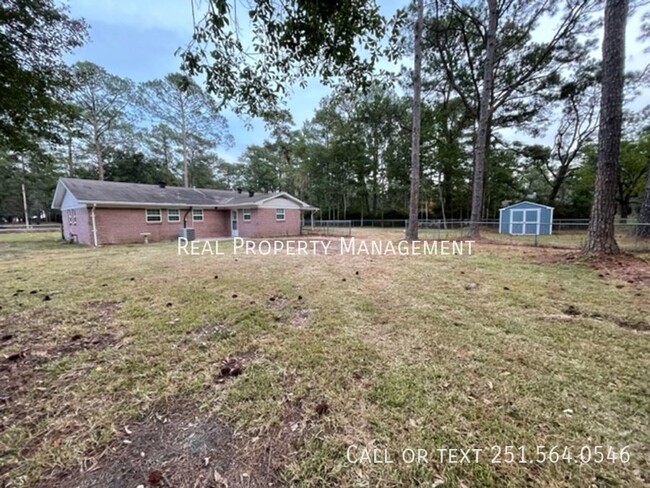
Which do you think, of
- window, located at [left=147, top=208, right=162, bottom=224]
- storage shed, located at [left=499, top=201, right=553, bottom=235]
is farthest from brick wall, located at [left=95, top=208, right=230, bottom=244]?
storage shed, located at [left=499, top=201, right=553, bottom=235]

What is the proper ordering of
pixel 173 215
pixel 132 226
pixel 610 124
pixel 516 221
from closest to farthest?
pixel 610 124, pixel 132 226, pixel 173 215, pixel 516 221

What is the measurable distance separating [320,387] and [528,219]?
2064 cm

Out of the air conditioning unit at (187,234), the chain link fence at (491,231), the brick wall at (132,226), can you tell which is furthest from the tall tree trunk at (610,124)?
the brick wall at (132,226)

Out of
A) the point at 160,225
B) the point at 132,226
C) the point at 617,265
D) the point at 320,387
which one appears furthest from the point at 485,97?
the point at 132,226

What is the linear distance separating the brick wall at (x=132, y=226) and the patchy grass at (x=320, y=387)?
11068 mm

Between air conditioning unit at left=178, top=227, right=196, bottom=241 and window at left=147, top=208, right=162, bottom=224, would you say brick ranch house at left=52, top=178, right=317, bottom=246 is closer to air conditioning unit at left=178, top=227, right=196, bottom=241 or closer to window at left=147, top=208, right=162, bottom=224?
window at left=147, top=208, right=162, bottom=224

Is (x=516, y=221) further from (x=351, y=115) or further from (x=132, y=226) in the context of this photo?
(x=132, y=226)

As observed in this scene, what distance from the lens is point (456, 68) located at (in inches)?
672

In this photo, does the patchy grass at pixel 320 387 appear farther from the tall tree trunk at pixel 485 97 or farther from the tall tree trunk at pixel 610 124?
the tall tree trunk at pixel 485 97

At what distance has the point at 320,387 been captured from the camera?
202 cm

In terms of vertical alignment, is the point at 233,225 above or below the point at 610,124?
below

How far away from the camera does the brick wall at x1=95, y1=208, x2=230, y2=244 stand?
13227 millimetres

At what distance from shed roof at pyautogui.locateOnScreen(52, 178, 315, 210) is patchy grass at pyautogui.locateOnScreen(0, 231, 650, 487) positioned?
1150 cm

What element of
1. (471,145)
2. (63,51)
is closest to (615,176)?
(63,51)
